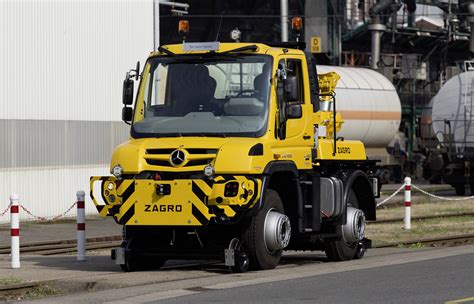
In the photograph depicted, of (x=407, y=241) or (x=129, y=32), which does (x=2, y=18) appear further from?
(x=407, y=241)

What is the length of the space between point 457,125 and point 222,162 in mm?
26554

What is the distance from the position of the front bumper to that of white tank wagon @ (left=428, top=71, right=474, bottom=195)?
26050mm

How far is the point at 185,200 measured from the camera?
14445 mm

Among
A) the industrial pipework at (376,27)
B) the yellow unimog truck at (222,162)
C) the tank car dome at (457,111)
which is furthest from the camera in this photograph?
the industrial pipework at (376,27)

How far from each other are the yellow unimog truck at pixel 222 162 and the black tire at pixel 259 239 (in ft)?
0.04

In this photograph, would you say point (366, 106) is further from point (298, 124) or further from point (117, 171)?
point (117, 171)

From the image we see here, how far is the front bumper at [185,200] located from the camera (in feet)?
47.2

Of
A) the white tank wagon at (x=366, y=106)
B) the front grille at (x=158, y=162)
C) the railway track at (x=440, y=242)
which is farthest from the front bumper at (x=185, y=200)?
the white tank wagon at (x=366, y=106)

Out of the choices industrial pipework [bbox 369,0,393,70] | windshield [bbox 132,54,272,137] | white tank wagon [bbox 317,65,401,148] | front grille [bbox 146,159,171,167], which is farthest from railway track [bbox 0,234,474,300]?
industrial pipework [bbox 369,0,393,70]

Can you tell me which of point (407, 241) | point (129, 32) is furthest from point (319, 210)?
point (129, 32)

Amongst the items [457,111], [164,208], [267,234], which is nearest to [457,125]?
[457,111]

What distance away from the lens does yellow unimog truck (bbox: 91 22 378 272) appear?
14.5 metres

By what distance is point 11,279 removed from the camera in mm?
14523

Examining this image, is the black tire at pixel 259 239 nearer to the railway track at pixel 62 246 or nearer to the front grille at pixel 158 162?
the front grille at pixel 158 162
